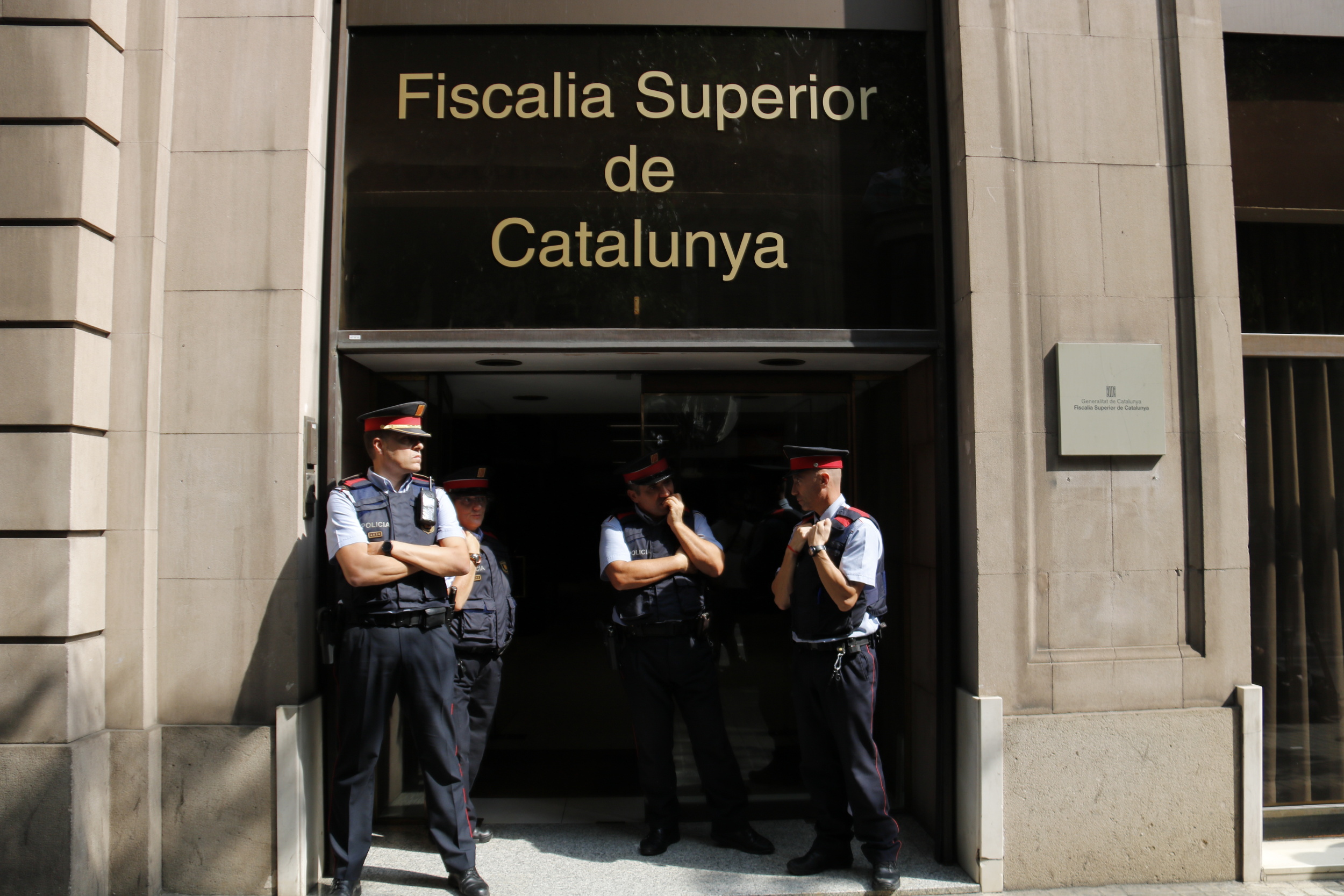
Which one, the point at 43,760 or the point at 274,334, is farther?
the point at 274,334

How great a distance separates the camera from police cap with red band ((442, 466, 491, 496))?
186 inches

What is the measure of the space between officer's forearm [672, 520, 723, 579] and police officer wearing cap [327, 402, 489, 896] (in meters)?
1.16

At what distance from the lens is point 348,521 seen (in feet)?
12.7

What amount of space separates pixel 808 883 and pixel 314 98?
497 centimetres

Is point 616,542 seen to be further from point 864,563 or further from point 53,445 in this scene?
point 53,445

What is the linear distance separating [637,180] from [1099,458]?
3.06m

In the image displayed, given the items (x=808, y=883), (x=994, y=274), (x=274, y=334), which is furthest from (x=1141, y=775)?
(x=274, y=334)

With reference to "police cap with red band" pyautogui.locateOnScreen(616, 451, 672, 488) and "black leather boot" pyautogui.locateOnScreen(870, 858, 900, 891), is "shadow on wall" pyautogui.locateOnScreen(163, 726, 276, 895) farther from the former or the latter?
"black leather boot" pyautogui.locateOnScreen(870, 858, 900, 891)

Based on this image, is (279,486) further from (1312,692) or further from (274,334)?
(1312,692)

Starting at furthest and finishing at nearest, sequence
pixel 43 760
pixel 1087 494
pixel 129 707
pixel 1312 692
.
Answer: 1. pixel 1312 692
2. pixel 1087 494
3. pixel 129 707
4. pixel 43 760

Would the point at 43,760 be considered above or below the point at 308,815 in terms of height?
above

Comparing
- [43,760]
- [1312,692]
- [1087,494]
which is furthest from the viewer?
[1312,692]

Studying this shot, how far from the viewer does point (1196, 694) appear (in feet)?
14.3

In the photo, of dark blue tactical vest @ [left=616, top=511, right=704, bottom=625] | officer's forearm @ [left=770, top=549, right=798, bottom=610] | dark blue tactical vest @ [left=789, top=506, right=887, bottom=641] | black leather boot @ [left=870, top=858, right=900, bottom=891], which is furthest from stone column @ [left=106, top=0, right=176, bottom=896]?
black leather boot @ [left=870, top=858, right=900, bottom=891]
